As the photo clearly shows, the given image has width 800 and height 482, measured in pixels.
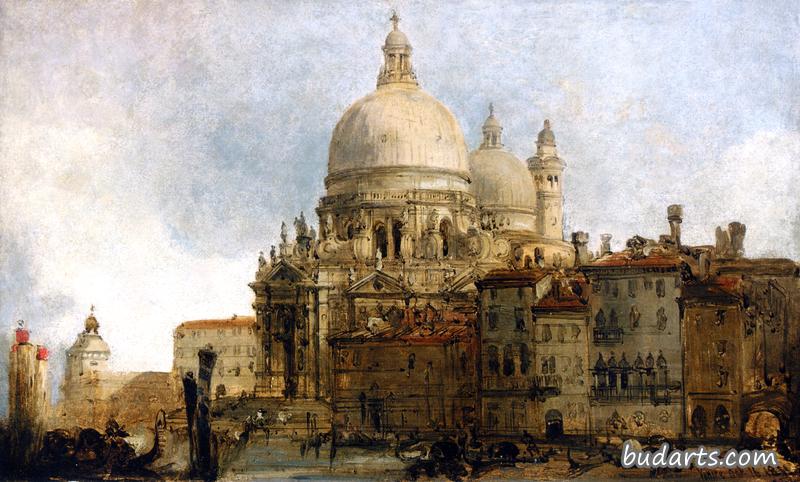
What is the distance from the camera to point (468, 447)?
22.2 m

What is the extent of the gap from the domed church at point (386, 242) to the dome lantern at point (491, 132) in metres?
0.07

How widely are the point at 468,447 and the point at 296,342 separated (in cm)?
482

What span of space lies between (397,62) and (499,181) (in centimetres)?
549

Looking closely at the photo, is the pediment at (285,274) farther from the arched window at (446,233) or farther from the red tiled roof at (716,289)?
the red tiled roof at (716,289)

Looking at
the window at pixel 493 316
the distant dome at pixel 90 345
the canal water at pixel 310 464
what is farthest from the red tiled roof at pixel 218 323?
the window at pixel 493 316

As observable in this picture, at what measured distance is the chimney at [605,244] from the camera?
2292 cm

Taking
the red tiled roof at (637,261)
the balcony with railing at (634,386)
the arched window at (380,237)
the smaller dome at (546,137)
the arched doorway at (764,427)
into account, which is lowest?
the arched doorway at (764,427)

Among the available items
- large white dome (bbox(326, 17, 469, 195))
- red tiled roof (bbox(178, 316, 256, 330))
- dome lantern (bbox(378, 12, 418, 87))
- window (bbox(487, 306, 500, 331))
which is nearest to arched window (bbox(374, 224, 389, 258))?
large white dome (bbox(326, 17, 469, 195))

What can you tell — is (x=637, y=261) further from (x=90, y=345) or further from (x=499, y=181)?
(x=499, y=181)

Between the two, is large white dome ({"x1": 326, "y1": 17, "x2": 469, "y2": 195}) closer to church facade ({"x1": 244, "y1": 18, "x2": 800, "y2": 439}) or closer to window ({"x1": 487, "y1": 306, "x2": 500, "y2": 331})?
church facade ({"x1": 244, "y1": 18, "x2": 800, "y2": 439})

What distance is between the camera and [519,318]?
2250 centimetres

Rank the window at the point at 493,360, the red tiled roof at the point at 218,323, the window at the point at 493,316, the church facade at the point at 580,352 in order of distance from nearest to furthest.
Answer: the church facade at the point at 580,352
the window at the point at 493,360
the window at the point at 493,316
the red tiled roof at the point at 218,323

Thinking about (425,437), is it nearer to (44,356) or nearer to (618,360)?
(618,360)

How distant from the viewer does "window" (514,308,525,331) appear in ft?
73.6
